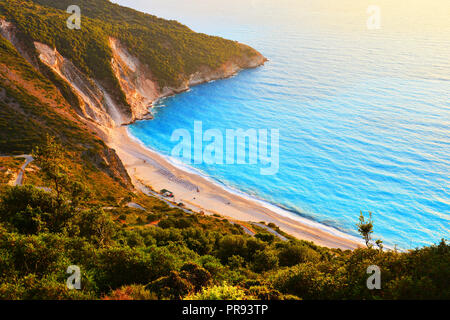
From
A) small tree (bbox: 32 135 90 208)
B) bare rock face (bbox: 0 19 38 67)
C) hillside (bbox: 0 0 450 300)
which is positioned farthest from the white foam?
small tree (bbox: 32 135 90 208)

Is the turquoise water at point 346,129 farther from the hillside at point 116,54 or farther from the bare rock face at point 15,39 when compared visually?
the bare rock face at point 15,39

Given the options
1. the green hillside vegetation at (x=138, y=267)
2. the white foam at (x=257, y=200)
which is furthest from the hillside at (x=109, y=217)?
the white foam at (x=257, y=200)

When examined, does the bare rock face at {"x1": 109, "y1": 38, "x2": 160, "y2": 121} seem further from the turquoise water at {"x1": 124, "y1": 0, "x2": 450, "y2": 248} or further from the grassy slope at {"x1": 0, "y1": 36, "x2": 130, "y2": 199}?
the grassy slope at {"x1": 0, "y1": 36, "x2": 130, "y2": 199}

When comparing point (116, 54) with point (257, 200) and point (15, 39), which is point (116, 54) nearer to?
point (15, 39)

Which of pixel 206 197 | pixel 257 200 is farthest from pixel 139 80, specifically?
pixel 257 200
